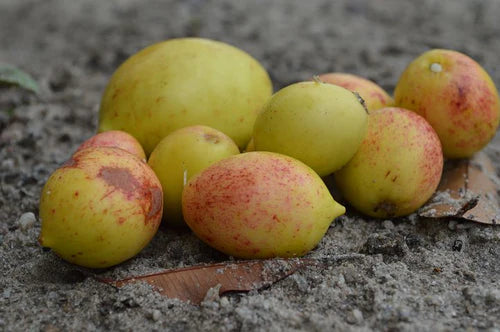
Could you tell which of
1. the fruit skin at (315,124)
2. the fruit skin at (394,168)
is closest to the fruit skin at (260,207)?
the fruit skin at (315,124)

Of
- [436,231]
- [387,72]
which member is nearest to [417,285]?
[436,231]

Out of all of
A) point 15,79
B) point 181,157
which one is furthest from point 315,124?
point 15,79

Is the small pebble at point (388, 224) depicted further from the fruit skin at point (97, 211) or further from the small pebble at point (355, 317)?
the fruit skin at point (97, 211)

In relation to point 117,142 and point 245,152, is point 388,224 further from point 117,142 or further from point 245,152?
point 117,142

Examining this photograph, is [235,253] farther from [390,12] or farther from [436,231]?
[390,12]

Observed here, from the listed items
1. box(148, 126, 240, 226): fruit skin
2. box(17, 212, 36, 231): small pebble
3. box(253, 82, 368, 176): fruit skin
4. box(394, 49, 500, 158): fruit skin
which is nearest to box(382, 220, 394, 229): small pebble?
box(253, 82, 368, 176): fruit skin

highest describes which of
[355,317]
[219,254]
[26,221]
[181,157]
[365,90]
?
[365,90]
